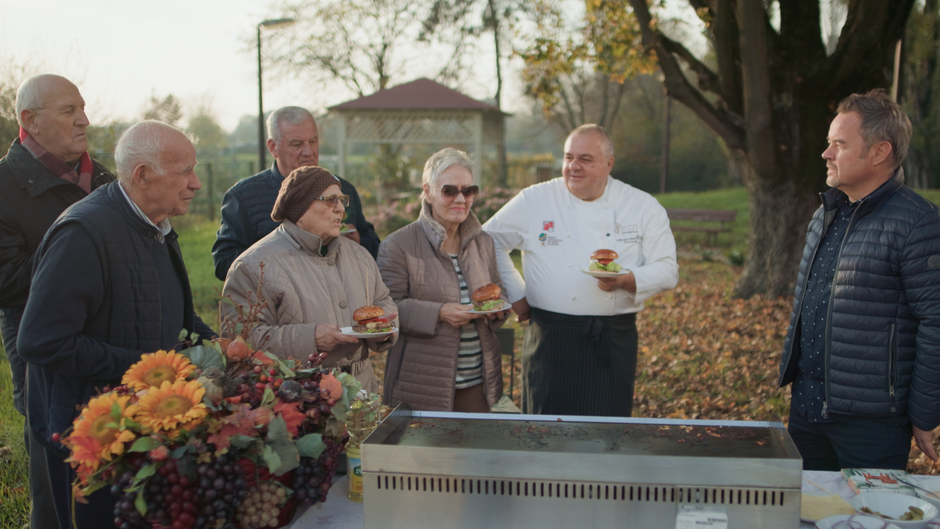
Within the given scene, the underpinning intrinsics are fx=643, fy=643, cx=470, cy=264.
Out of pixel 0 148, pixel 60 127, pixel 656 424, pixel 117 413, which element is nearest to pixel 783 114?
pixel 656 424

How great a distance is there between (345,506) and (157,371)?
69 centimetres

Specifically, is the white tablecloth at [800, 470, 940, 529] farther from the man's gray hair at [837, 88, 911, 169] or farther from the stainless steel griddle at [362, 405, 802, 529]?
the man's gray hair at [837, 88, 911, 169]

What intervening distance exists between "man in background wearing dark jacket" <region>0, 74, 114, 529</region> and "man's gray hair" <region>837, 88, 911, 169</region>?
135 inches

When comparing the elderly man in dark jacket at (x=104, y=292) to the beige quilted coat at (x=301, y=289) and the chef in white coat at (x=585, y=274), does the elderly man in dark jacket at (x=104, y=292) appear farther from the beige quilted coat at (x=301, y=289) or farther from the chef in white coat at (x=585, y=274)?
the chef in white coat at (x=585, y=274)

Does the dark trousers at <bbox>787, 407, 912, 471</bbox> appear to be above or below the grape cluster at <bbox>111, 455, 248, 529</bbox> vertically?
below

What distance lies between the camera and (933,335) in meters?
2.47

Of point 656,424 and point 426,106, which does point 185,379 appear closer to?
point 656,424

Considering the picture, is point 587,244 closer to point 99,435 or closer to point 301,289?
point 301,289

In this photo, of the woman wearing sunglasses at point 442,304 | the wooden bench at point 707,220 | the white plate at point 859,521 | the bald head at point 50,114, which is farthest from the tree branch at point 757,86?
the wooden bench at point 707,220

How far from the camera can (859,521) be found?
68.4 inches

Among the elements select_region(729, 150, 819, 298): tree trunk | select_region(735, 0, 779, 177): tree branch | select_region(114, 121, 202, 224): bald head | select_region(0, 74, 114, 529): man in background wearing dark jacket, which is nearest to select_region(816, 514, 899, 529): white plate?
select_region(114, 121, 202, 224): bald head

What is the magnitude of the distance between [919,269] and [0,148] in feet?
31.1

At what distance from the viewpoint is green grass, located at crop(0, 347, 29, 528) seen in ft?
12.0

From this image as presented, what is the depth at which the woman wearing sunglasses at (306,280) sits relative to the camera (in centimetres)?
253
